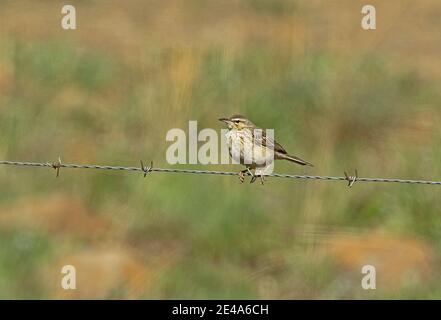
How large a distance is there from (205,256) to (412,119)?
15.9ft

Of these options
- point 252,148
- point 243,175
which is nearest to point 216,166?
point 252,148

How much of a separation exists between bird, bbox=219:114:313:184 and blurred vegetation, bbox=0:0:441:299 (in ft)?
7.92

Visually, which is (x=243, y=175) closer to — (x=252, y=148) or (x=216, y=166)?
(x=252, y=148)

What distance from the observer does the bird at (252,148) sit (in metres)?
10.1

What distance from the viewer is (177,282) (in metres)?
12.7

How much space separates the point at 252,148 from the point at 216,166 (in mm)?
4188

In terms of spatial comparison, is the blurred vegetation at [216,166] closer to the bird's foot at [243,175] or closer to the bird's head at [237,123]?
the bird's head at [237,123]

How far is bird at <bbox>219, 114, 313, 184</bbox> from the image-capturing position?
10055 mm

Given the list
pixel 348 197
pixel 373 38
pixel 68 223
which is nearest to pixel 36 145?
pixel 68 223

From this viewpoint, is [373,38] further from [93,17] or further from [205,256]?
[205,256]

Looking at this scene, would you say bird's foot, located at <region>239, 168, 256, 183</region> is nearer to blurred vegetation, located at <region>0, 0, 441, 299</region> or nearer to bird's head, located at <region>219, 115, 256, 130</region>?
bird's head, located at <region>219, 115, 256, 130</region>

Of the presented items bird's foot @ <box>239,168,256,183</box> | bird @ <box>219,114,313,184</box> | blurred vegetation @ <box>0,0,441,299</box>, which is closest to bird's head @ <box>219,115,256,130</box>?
bird @ <box>219,114,313,184</box>

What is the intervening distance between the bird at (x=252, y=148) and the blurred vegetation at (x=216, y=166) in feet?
7.92

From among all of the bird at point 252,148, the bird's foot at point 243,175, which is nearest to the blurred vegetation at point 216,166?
the bird at point 252,148
